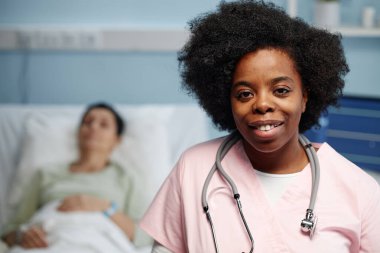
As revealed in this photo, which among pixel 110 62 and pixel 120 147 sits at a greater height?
pixel 110 62

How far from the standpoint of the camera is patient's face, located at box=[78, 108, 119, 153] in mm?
2365

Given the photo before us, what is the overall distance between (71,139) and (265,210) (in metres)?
1.43

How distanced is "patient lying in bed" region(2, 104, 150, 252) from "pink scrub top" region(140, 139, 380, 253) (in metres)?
0.79

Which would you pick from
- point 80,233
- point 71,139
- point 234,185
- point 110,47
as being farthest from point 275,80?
point 110,47

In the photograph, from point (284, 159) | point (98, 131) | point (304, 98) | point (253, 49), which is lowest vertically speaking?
point (98, 131)

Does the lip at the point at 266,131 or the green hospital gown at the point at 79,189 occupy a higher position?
the lip at the point at 266,131

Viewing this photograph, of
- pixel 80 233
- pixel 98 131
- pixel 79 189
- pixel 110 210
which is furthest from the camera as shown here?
pixel 98 131

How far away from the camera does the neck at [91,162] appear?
235 cm

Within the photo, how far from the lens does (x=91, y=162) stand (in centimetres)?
236

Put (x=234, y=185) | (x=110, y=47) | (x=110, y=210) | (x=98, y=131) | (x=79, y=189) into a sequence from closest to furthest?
(x=234, y=185)
(x=110, y=210)
(x=79, y=189)
(x=98, y=131)
(x=110, y=47)

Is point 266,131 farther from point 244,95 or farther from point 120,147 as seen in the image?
point 120,147

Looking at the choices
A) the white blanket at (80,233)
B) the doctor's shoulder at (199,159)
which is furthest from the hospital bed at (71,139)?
the doctor's shoulder at (199,159)

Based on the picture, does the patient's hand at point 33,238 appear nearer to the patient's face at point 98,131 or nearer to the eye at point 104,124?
the patient's face at point 98,131

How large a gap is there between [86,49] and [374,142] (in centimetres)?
144
